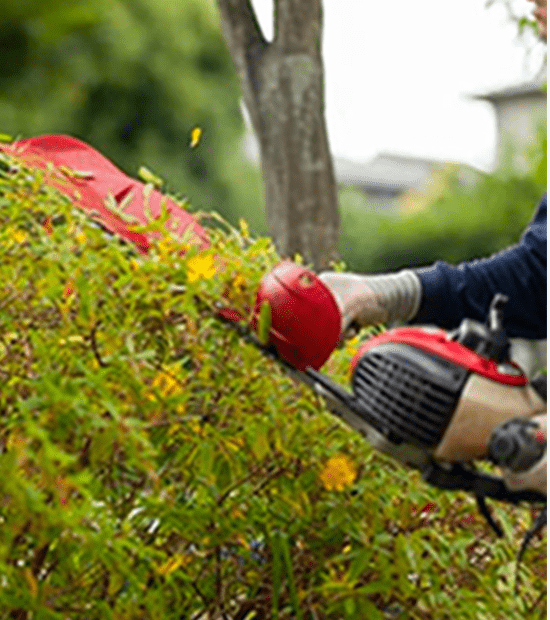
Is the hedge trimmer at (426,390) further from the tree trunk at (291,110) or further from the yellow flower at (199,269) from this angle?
the tree trunk at (291,110)

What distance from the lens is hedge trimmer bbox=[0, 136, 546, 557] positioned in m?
2.18

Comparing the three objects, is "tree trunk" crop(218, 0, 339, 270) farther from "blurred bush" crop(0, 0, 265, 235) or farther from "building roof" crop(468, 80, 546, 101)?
"building roof" crop(468, 80, 546, 101)

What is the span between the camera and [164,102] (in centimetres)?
2712

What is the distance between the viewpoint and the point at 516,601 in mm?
2422

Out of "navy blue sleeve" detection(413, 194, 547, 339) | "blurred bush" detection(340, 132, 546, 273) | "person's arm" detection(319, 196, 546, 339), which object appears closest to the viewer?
"person's arm" detection(319, 196, 546, 339)

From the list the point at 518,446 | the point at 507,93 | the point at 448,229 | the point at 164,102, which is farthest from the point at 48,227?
the point at 507,93

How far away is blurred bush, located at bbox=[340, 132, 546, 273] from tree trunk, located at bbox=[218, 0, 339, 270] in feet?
59.1

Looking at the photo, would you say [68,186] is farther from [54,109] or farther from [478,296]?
[54,109]

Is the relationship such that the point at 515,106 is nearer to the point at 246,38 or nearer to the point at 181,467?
the point at 246,38

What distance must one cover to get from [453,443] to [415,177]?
50.4m

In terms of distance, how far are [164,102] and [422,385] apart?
25.3 m

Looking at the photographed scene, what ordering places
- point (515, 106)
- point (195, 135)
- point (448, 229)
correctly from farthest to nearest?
point (515, 106), point (448, 229), point (195, 135)

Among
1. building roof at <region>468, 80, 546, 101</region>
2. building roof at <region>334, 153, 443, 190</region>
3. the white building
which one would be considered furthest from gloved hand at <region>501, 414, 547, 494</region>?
building roof at <region>468, 80, 546, 101</region>

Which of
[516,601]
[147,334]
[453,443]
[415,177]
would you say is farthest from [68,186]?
[415,177]
